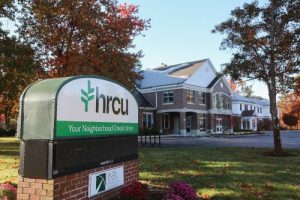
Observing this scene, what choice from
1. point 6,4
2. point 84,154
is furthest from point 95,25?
point 84,154

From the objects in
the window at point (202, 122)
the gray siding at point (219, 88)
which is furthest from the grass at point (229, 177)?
the gray siding at point (219, 88)

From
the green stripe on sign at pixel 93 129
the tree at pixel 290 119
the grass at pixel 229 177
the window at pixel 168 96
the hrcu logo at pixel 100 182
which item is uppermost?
the window at pixel 168 96

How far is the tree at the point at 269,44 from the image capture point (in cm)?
1823

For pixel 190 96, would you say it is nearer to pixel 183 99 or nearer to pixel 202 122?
pixel 183 99

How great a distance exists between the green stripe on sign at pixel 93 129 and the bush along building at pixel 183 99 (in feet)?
123

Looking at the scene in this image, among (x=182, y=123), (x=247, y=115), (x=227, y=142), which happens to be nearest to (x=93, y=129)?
(x=227, y=142)

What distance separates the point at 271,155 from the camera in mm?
17297

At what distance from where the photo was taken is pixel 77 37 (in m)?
23.0

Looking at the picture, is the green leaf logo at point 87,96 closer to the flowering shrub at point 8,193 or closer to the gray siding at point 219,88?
the flowering shrub at point 8,193

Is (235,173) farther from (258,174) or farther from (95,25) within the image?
(95,25)

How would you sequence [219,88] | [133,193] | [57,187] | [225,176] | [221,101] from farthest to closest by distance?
[221,101], [219,88], [225,176], [133,193], [57,187]

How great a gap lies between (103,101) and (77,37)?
17.2 m

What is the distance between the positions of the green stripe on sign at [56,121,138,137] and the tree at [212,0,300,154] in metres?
12.1

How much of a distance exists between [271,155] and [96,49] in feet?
38.9
